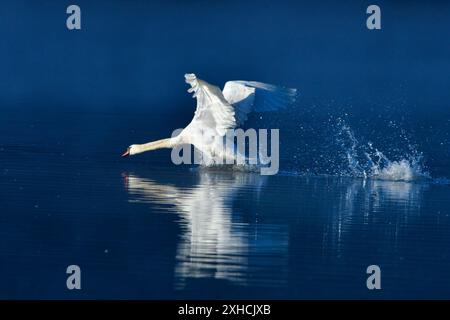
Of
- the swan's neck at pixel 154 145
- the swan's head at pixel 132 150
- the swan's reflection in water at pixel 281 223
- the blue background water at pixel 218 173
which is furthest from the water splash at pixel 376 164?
the swan's head at pixel 132 150

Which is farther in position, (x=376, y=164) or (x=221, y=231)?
(x=376, y=164)

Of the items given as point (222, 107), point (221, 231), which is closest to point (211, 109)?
Result: point (222, 107)

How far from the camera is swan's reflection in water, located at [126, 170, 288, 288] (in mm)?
16094

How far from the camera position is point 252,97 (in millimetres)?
25203

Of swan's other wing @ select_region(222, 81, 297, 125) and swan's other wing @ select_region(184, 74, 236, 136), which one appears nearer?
swan's other wing @ select_region(184, 74, 236, 136)

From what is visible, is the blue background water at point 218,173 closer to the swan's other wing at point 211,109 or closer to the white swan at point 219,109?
the white swan at point 219,109

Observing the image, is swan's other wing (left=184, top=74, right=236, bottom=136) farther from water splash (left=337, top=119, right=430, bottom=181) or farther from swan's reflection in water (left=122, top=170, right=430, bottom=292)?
water splash (left=337, top=119, right=430, bottom=181)

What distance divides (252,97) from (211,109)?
1185 millimetres

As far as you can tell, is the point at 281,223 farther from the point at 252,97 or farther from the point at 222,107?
the point at 252,97

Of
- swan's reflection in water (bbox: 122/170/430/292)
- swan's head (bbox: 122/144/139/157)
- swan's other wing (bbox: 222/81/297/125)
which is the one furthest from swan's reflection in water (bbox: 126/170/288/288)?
swan's head (bbox: 122/144/139/157)

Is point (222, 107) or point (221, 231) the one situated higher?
point (222, 107)

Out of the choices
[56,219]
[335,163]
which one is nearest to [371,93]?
[335,163]

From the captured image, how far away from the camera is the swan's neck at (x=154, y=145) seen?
25.2m

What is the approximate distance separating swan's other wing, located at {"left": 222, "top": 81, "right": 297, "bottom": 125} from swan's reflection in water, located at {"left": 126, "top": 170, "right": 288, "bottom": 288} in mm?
1841
